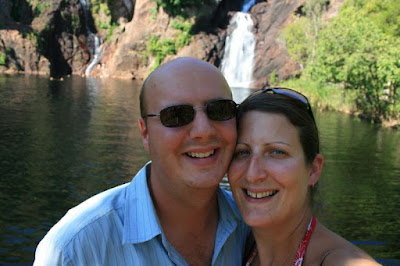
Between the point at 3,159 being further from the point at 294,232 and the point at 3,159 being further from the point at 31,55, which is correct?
the point at 31,55

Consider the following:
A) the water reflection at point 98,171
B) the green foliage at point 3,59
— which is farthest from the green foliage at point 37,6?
the water reflection at point 98,171

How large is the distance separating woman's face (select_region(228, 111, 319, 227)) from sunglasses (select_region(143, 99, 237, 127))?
0.63ft

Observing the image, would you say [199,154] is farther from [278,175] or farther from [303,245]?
[303,245]

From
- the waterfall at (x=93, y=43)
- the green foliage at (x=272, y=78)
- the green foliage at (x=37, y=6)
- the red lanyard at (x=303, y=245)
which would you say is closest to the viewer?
the red lanyard at (x=303, y=245)

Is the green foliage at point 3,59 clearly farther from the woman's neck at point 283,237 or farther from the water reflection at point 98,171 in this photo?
the woman's neck at point 283,237

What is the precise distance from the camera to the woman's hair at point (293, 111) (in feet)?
8.50

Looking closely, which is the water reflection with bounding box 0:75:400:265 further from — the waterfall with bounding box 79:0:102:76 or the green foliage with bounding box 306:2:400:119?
the waterfall with bounding box 79:0:102:76

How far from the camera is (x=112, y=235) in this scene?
2277 mm

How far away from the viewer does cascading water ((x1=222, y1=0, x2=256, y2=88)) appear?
47491mm

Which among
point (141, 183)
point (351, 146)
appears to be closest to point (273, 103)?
point (141, 183)

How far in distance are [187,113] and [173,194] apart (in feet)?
1.66

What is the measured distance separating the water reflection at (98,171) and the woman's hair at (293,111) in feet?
18.0

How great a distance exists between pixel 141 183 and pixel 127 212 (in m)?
0.22

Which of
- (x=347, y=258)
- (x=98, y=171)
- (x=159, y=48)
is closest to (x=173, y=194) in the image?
(x=347, y=258)
